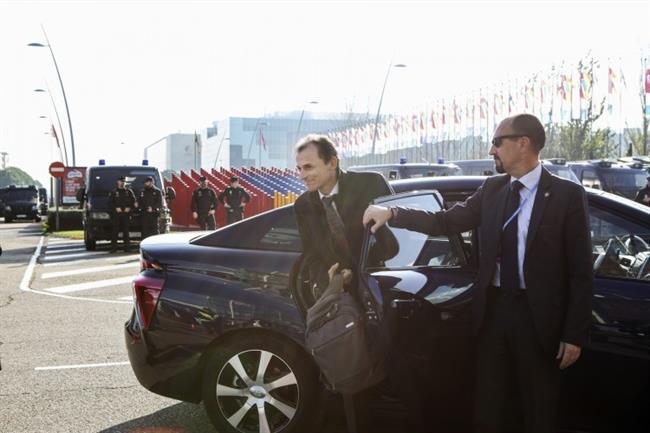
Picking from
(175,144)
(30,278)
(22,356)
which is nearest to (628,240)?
(22,356)

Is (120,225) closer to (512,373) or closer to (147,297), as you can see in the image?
(147,297)

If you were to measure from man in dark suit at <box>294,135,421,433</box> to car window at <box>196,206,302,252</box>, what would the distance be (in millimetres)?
767

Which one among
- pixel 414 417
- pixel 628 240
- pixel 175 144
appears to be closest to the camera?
pixel 414 417

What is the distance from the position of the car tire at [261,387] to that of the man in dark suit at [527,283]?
118 centimetres

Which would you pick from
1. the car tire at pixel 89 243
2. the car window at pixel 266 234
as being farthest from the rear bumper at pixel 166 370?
the car tire at pixel 89 243

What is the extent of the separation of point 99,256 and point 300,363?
1474 centimetres

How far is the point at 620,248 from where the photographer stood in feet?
13.5

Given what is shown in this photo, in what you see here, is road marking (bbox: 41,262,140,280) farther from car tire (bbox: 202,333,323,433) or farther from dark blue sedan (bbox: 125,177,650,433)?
car tire (bbox: 202,333,323,433)

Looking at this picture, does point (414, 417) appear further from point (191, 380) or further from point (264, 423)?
point (191, 380)

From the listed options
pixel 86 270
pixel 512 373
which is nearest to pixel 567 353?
pixel 512 373

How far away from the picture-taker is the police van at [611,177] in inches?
813

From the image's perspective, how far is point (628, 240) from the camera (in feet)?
13.4

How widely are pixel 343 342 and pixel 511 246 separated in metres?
0.76

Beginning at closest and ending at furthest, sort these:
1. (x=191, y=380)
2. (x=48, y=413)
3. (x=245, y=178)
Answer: (x=191, y=380)
(x=48, y=413)
(x=245, y=178)
